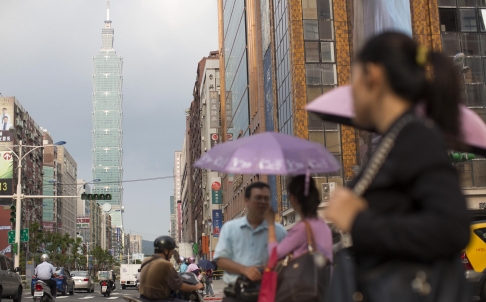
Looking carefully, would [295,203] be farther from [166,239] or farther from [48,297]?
[48,297]

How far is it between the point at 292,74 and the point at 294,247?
3768 centimetres

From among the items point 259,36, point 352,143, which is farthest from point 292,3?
point 259,36

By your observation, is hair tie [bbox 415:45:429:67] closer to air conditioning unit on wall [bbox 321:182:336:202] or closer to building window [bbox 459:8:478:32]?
air conditioning unit on wall [bbox 321:182:336:202]

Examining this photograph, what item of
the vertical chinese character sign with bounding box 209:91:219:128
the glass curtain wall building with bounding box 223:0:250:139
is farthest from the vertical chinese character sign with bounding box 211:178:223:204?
the glass curtain wall building with bounding box 223:0:250:139

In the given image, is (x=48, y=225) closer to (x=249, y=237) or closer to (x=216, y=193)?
(x=216, y=193)

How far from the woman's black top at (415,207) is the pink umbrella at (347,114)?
0.82m

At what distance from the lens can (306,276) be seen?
4.35m

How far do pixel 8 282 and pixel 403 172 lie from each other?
23260 mm

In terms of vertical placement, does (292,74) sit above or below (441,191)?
above

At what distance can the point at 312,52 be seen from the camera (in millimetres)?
42375

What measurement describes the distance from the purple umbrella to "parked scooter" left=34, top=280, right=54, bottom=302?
16954 mm

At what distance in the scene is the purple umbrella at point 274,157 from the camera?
17.1 ft

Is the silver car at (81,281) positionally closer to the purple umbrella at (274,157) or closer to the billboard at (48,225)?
the purple umbrella at (274,157)

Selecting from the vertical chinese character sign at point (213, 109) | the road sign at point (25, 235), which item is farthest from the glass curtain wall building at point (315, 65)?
the vertical chinese character sign at point (213, 109)
